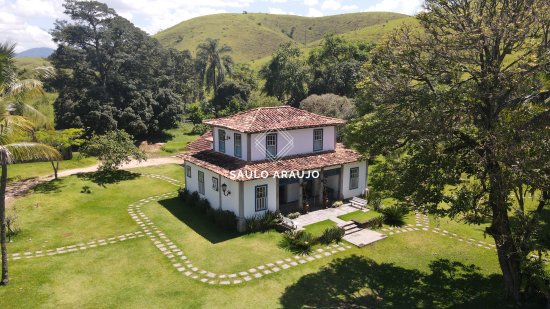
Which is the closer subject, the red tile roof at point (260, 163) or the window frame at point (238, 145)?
the red tile roof at point (260, 163)

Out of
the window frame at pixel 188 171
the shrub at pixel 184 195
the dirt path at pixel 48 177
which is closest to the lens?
the window frame at pixel 188 171

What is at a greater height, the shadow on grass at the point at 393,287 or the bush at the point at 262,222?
the bush at the point at 262,222

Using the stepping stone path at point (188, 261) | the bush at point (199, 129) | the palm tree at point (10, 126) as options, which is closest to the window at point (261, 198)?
the stepping stone path at point (188, 261)

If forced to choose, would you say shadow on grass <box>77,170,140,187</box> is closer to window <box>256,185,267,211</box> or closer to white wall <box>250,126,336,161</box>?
white wall <box>250,126,336,161</box>

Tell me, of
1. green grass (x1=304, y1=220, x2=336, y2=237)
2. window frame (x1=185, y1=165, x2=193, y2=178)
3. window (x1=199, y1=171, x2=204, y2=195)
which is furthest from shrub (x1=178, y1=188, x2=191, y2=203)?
green grass (x1=304, y1=220, x2=336, y2=237)

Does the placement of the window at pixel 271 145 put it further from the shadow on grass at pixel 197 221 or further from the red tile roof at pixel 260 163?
the shadow on grass at pixel 197 221

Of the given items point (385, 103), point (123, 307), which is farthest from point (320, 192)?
point (123, 307)
